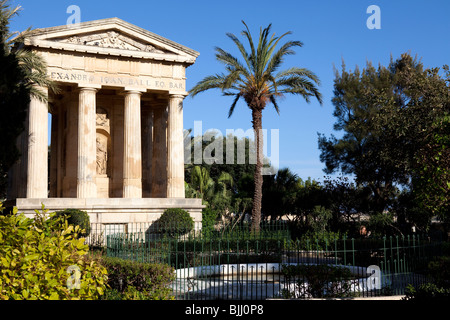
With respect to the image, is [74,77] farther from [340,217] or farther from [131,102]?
[340,217]

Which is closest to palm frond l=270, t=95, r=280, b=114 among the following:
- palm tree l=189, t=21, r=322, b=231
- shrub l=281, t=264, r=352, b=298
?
palm tree l=189, t=21, r=322, b=231

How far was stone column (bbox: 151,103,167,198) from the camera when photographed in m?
30.0

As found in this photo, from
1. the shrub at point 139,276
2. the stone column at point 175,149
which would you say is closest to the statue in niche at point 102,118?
the stone column at point 175,149

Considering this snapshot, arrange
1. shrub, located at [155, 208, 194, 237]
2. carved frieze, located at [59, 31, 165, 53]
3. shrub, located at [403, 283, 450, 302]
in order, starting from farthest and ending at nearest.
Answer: carved frieze, located at [59, 31, 165, 53] → shrub, located at [155, 208, 194, 237] → shrub, located at [403, 283, 450, 302]

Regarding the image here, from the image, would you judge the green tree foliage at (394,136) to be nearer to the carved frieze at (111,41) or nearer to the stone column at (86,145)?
the carved frieze at (111,41)

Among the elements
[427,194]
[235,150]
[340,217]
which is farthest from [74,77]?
[235,150]

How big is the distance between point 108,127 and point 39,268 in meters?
24.2

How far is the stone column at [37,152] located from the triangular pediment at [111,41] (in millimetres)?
2444

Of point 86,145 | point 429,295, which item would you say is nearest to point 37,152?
point 86,145

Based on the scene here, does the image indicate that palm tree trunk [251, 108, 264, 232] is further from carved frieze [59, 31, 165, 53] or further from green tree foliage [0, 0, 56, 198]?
green tree foliage [0, 0, 56, 198]

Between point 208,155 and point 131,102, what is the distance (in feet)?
84.2

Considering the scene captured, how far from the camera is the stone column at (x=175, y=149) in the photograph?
90.4ft

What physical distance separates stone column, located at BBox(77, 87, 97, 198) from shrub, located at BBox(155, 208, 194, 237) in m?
4.09
